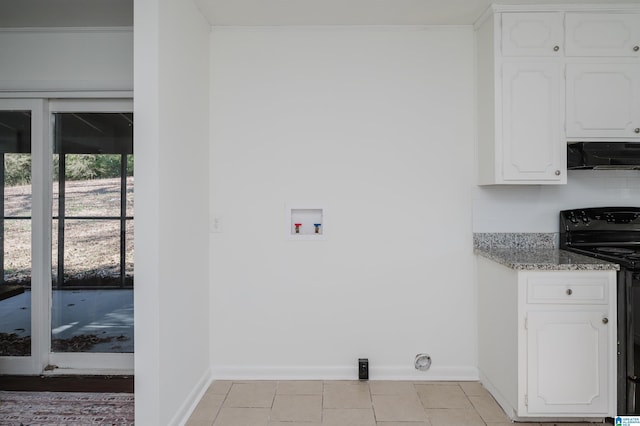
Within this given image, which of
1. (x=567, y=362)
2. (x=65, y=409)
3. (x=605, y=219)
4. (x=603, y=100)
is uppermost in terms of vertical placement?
(x=603, y=100)

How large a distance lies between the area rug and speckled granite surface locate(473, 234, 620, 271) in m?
2.47

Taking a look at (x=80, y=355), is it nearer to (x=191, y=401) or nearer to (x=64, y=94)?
(x=191, y=401)

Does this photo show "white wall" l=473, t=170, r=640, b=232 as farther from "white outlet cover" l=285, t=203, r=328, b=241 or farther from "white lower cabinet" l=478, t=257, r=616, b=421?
"white outlet cover" l=285, t=203, r=328, b=241

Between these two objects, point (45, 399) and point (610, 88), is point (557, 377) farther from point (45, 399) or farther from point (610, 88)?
point (45, 399)

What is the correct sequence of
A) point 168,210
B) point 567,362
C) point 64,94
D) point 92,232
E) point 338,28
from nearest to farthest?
point 168,210
point 567,362
point 338,28
point 64,94
point 92,232

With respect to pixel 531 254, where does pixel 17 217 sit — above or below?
above

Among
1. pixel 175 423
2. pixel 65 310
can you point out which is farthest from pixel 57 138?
pixel 175 423

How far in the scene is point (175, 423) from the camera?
2422 millimetres

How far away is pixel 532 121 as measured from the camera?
111 inches

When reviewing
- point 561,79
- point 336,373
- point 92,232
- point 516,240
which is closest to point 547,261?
point 516,240

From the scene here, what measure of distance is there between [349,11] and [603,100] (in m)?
1.72

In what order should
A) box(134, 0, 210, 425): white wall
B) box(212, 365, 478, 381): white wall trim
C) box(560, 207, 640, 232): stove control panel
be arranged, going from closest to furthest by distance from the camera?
1. box(134, 0, 210, 425): white wall
2. box(560, 207, 640, 232): stove control panel
3. box(212, 365, 478, 381): white wall trim

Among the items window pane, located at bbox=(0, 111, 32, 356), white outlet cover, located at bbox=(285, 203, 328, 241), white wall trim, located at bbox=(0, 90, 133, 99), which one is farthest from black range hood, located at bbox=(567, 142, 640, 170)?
window pane, located at bbox=(0, 111, 32, 356)

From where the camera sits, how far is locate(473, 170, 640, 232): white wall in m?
3.11
